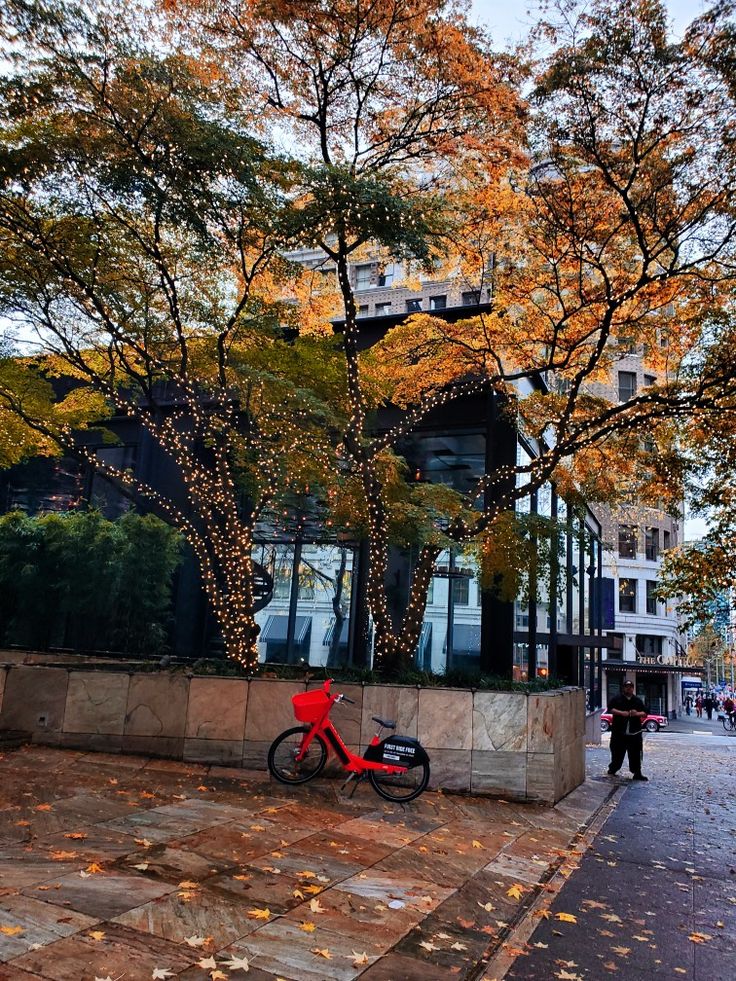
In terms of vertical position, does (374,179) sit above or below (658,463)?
above

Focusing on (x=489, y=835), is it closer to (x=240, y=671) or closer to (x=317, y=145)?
(x=240, y=671)

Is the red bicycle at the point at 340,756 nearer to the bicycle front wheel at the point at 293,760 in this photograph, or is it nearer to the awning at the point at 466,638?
the bicycle front wheel at the point at 293,760

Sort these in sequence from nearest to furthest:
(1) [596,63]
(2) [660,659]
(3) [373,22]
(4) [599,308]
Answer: (1) [596,63], (3) [373,22], (4) [599,308], (2) [660,659]

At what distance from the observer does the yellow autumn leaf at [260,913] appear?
5.01m

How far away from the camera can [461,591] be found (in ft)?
60.1

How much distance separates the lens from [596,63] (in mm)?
10070

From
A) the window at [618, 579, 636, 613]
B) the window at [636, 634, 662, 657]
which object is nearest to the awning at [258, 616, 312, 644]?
the window at [618, 579, 636, 613]

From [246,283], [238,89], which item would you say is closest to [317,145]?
[238,89]

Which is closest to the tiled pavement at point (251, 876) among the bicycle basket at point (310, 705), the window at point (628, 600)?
the bicycle basket at point (310, 705)

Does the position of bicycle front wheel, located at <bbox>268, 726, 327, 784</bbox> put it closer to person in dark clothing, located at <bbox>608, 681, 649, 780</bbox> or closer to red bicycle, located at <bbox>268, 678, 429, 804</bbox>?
red bicycle, located at <bbox>268, 678, 429, 804</bbox>

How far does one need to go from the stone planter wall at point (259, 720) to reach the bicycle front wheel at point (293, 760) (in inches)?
30.9

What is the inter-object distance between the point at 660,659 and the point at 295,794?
52.9 metres

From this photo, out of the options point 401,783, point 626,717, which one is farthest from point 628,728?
point 401,783

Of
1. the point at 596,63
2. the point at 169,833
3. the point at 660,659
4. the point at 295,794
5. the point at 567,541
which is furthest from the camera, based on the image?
the point at 660,659
